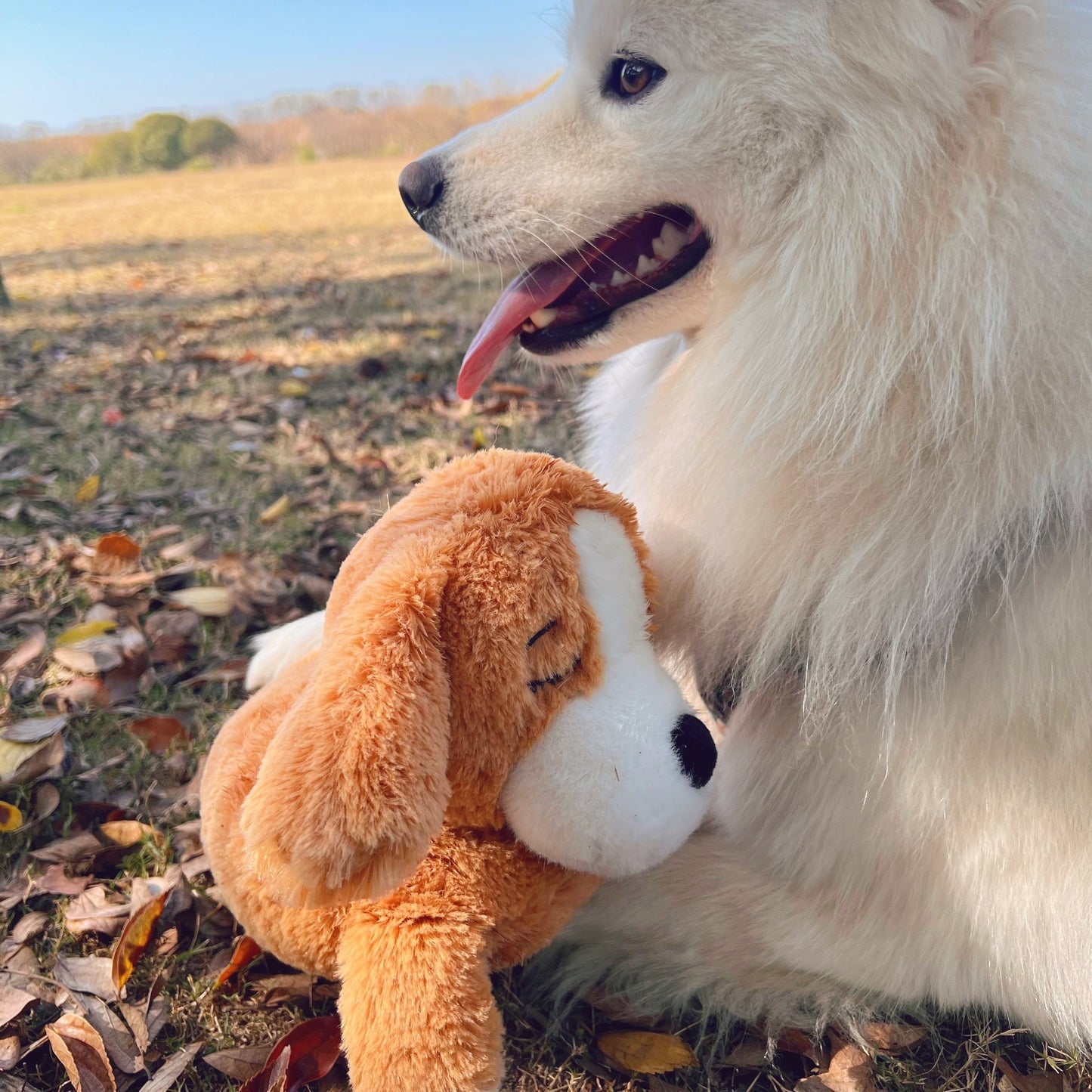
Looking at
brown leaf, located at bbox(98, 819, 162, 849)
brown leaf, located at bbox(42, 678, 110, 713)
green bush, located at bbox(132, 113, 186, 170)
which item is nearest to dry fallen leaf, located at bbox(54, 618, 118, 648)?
brown leaf, located at bbox(42, 678, 110, 713)

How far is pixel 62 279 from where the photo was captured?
7.35 metres

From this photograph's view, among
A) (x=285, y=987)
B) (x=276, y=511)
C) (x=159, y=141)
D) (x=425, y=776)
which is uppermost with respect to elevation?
(x=159, y=141)

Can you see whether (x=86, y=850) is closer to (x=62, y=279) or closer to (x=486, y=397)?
(x=486, y=397)

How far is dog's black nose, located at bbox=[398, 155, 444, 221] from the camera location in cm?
140

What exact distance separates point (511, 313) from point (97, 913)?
1.14 m

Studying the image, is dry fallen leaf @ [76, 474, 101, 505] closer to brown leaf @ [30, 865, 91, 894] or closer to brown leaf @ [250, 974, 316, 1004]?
brown leaf @ [30, 865, 91, 894]

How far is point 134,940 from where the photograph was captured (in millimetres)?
1322

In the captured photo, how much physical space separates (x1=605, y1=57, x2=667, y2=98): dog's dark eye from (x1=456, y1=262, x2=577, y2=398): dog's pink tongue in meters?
0.26

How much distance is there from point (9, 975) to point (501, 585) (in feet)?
3.16

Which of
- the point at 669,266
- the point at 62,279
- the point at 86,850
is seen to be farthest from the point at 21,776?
the point at 62,279

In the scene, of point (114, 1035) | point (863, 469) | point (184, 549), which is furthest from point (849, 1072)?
point (184, 549)

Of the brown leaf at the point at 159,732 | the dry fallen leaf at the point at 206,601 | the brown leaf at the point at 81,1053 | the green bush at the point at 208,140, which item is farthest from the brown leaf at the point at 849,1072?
the green bush at the point at 208,140

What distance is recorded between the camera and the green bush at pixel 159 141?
22656 millimetres

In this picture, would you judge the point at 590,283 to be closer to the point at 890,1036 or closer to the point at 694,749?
the point at 694,749
